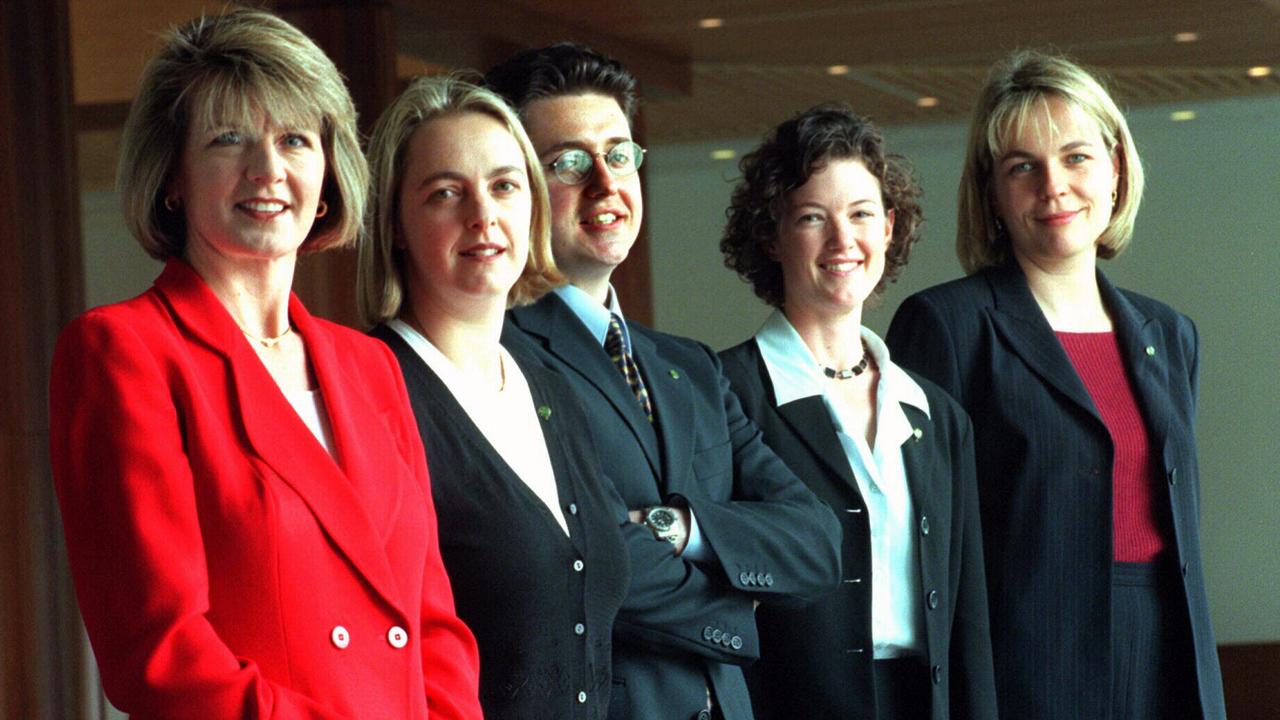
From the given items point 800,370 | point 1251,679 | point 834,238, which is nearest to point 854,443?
Answer: point 800,370

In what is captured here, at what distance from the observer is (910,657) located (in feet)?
10.6

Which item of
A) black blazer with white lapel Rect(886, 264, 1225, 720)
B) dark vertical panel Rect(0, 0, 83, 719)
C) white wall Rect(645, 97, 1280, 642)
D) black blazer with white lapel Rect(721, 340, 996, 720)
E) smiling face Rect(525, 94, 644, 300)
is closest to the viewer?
smiling face Rect(525, 94, 644, 300)

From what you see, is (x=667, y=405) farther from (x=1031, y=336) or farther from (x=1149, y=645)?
(x=1149, y=645)

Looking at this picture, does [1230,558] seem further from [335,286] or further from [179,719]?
[179,719]

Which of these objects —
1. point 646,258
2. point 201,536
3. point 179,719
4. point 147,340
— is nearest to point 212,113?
point 147,340

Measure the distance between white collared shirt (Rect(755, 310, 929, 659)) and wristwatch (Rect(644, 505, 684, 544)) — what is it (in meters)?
0.56

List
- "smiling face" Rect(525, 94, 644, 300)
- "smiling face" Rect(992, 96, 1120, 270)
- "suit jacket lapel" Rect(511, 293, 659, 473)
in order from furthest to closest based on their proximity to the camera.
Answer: "smiling face" Rect(992, 96, 1120, 270)
"smiling face" Rect(525, 94, 644, 300)
"suit jacket lapel" Rect(511, 293, 659, 473)

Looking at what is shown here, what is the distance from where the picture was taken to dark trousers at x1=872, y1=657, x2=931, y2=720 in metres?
3.21

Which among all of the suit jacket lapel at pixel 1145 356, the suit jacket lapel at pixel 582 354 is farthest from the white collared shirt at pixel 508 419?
the suit jacket lapel at pixel 1145 356

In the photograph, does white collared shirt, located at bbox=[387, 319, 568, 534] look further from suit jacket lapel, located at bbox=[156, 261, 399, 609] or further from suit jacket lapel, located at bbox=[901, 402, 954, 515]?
suit jacket lapel, located at bbox=[901, 402, 954, 515]

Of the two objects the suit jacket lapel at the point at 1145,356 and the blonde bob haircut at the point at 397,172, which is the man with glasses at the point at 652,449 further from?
the suit jacket lapel at the point at 1145,356

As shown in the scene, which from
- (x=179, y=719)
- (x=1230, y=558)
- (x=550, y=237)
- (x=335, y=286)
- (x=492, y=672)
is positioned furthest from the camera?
(x=1230, y=558)

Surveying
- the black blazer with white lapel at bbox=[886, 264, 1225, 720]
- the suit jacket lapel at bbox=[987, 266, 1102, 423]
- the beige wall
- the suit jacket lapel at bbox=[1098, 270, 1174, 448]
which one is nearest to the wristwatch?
the black blazer with white lapel at bbox=[886, 264, 1225, 720]

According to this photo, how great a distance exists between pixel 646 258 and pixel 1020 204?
197 inches
